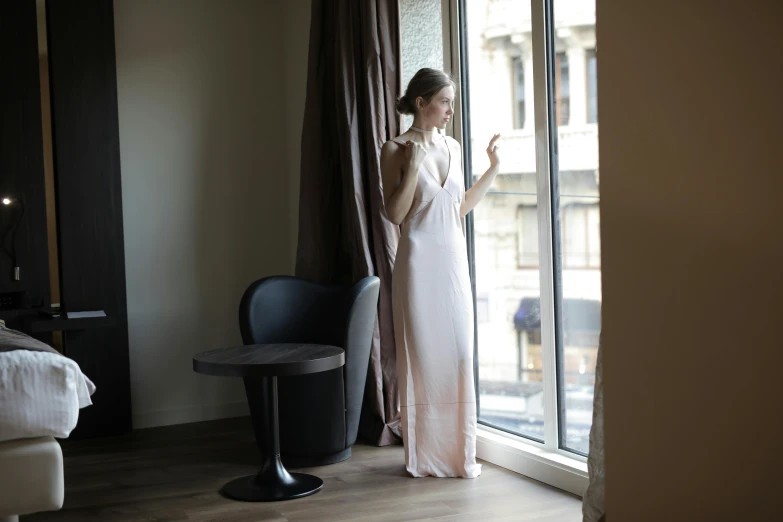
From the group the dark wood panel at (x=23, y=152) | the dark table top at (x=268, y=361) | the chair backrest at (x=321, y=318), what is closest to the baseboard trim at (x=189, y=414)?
the dark wood panel at (x=23, y=152)

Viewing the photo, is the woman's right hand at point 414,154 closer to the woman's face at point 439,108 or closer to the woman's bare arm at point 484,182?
the woman's face at point 439,108

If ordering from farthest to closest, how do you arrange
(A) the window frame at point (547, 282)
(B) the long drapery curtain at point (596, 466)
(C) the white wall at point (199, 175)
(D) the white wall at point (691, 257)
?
(C) the white wall at point (199, 175)
(A) the window frame at point (547, 282)
(B) the long drapery curtain at point (596, 466)
(D) the white wall at point (691, 257)

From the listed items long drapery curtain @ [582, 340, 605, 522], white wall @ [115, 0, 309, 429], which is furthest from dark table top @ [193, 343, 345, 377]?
white wall @ [115, 0, 309, 429]

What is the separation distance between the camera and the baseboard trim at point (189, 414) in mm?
4340

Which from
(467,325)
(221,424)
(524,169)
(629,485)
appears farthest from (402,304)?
(629,485)

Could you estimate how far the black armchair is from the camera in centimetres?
344

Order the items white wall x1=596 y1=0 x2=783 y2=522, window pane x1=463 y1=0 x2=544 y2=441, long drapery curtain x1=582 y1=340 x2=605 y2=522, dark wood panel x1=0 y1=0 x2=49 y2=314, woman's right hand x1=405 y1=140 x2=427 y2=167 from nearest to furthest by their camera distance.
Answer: white wall x1=596 y1=0 x2=783 y2=522
long drapery curtain x1=582 y1=340 x2=605 y2=522
woman's right hand x1=405 y1=140 x2=427 y2=167
window pane x1=463 y1=0 x2=544 y2=441
dark wood panel x1=0 y1=0 x2=49 y2=314

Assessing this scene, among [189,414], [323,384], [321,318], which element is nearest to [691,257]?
[323,384]

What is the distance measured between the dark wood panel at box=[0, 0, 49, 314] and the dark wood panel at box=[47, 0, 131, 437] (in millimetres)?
106

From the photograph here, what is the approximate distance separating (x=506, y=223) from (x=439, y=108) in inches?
23.7

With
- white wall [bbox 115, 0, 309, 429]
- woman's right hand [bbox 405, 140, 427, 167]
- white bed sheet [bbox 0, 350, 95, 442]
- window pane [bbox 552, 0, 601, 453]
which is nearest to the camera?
white bed sheet [bbox 0, 350, 95, 442]

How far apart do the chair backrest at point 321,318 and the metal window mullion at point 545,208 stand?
765 mm

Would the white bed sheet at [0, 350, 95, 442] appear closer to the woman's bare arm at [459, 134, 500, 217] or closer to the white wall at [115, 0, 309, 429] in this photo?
the woman's bare arm at [459, 134, 500, 217]

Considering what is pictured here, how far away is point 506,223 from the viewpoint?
3.51 meters
